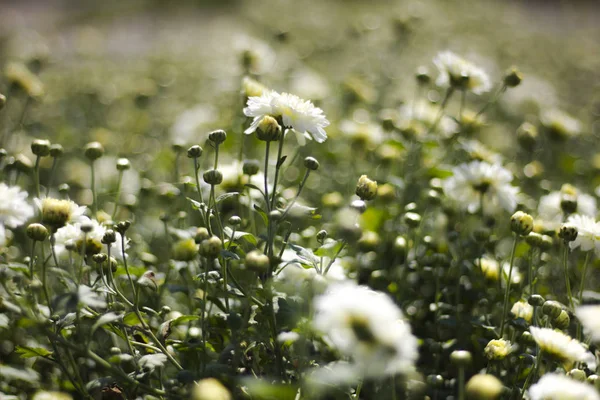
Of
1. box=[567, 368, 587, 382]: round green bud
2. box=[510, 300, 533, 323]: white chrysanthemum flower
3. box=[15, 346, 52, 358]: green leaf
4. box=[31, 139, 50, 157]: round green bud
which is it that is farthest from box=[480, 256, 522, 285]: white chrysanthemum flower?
box=[31, 139, 50, 157]: round green bud

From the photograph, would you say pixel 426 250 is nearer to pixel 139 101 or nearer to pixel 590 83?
pixel 139 101

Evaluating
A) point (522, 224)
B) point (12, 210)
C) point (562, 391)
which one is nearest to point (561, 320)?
point (522, 224)

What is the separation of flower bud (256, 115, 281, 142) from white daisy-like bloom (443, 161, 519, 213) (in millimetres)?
1059

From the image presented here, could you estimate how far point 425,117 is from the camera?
3299mm

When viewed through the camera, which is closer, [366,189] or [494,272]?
[366,189]

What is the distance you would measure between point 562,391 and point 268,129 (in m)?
0.99

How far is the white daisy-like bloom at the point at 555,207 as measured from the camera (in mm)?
2467

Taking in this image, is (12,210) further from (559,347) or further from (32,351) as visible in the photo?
(559,347)

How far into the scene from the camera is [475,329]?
6.43 feet

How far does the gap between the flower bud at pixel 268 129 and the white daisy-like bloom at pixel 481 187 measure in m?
1.06

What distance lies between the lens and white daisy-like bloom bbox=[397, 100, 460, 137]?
3.14 metres

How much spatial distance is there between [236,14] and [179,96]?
5595 millimetres

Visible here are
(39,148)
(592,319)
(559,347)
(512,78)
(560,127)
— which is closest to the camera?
(592,319)

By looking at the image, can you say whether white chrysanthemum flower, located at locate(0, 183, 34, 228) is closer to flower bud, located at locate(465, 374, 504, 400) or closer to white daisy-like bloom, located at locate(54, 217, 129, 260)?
white daisy-like bloom, located at locate(54, 217, 129, 260)
